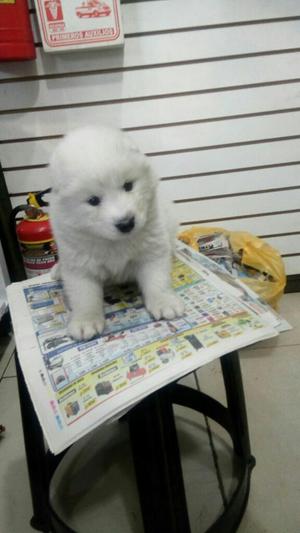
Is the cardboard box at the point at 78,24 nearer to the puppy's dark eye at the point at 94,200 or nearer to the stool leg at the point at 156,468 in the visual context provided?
the puppy's dark eye at the point at 94,200

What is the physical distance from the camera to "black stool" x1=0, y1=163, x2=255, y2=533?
0.70 m

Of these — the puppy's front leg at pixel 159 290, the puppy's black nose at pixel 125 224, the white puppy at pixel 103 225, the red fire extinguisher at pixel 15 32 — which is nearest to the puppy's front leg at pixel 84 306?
the white puppy at pixel 103 225

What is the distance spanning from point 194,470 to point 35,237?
1147mm

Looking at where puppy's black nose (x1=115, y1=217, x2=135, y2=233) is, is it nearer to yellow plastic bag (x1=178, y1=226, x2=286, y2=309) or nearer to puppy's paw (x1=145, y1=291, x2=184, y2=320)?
puppy's paw (x1=145, y1=291, x2=184, y2=320)

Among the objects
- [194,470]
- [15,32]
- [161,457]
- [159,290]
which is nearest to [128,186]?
[159,290]

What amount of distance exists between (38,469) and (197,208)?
1.35 m

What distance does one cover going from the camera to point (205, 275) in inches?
40.2

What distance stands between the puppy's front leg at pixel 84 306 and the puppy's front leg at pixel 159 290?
0.38 ft

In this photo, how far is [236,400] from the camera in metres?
1.00

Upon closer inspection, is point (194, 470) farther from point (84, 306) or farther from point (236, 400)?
point (84, 306)

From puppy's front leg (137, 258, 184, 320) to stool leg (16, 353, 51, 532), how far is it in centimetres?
33

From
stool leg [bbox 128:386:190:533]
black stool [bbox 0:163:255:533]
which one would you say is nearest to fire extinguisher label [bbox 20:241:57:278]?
black stool [bbox 0:163:255:533]

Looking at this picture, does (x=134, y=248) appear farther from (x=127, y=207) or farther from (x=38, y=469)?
(x=38, y=469)

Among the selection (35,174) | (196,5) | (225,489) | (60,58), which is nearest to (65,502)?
(225,489)
